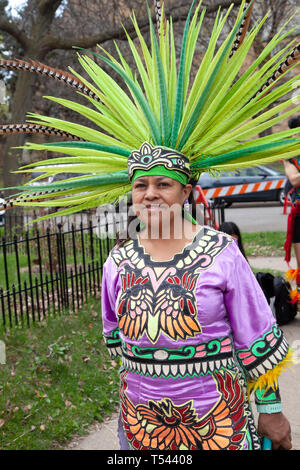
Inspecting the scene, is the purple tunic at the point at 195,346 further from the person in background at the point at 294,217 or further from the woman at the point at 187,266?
the person in background at the point at 294,217

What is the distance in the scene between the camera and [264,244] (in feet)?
34.8

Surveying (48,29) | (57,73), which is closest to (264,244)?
(48,29)

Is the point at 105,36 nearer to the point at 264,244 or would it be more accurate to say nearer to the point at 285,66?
the point at 264,244

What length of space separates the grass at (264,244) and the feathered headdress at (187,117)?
797 cm

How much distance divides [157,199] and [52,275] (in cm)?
447

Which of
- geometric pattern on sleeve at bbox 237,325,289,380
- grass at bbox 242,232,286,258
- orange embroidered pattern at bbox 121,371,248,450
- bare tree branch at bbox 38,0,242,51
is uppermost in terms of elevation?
bare tree branch at bbox 38,0,242,51

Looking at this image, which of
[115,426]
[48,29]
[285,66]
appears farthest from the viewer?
[48,29]

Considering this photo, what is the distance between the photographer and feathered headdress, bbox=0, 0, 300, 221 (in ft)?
6.87

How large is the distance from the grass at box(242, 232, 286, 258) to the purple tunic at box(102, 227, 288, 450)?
8.05 meters

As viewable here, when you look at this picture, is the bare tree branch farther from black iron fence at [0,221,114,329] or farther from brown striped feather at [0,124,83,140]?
brown striped feather at [0,124,83,140]

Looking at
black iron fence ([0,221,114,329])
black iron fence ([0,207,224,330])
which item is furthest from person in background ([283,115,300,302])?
black iron fence ([0,221,114,329])

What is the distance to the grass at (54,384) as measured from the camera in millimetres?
3770

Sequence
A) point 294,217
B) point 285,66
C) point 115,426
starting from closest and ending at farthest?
point 285,66, point 115,426, point 294,217

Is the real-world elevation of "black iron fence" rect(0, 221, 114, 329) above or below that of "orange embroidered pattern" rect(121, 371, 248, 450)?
below
